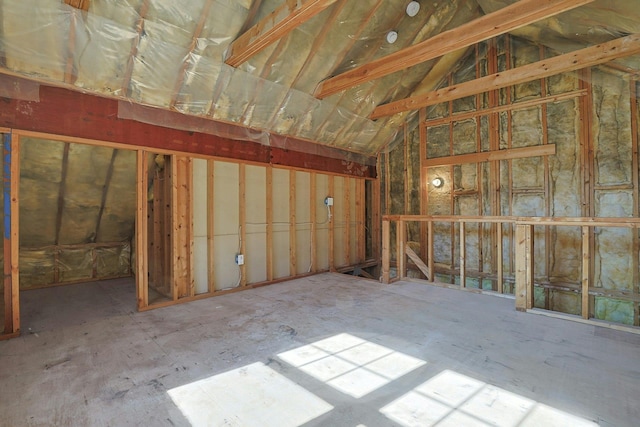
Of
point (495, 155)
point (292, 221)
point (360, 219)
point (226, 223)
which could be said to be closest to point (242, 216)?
point (226, 223)

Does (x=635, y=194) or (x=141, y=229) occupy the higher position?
(x=635, y=194)

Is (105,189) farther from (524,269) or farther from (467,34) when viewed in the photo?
(524,269)

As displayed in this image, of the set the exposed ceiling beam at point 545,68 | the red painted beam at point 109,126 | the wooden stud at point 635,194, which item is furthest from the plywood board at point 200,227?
the wooden stud at point 635,194

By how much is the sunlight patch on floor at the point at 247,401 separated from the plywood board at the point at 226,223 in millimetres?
2470

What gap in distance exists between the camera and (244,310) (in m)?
3.68

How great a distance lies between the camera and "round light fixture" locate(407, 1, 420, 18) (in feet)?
14.2

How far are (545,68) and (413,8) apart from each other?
2007mm

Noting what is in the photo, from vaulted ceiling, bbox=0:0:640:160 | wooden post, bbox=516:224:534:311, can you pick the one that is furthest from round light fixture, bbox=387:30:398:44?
wooden post, bbox=516:224:534:311

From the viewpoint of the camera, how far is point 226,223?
454 centimetres

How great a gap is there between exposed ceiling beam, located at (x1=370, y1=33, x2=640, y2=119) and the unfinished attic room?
0.03 metres

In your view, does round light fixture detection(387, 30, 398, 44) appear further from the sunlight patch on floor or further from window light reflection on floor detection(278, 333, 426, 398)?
the sunlight patch on floor

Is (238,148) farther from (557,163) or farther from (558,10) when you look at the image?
(557,163)

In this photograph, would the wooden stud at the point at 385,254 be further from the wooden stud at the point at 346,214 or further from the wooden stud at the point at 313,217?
the wooden stud at the point at 346,214

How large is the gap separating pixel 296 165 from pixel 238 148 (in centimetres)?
119
